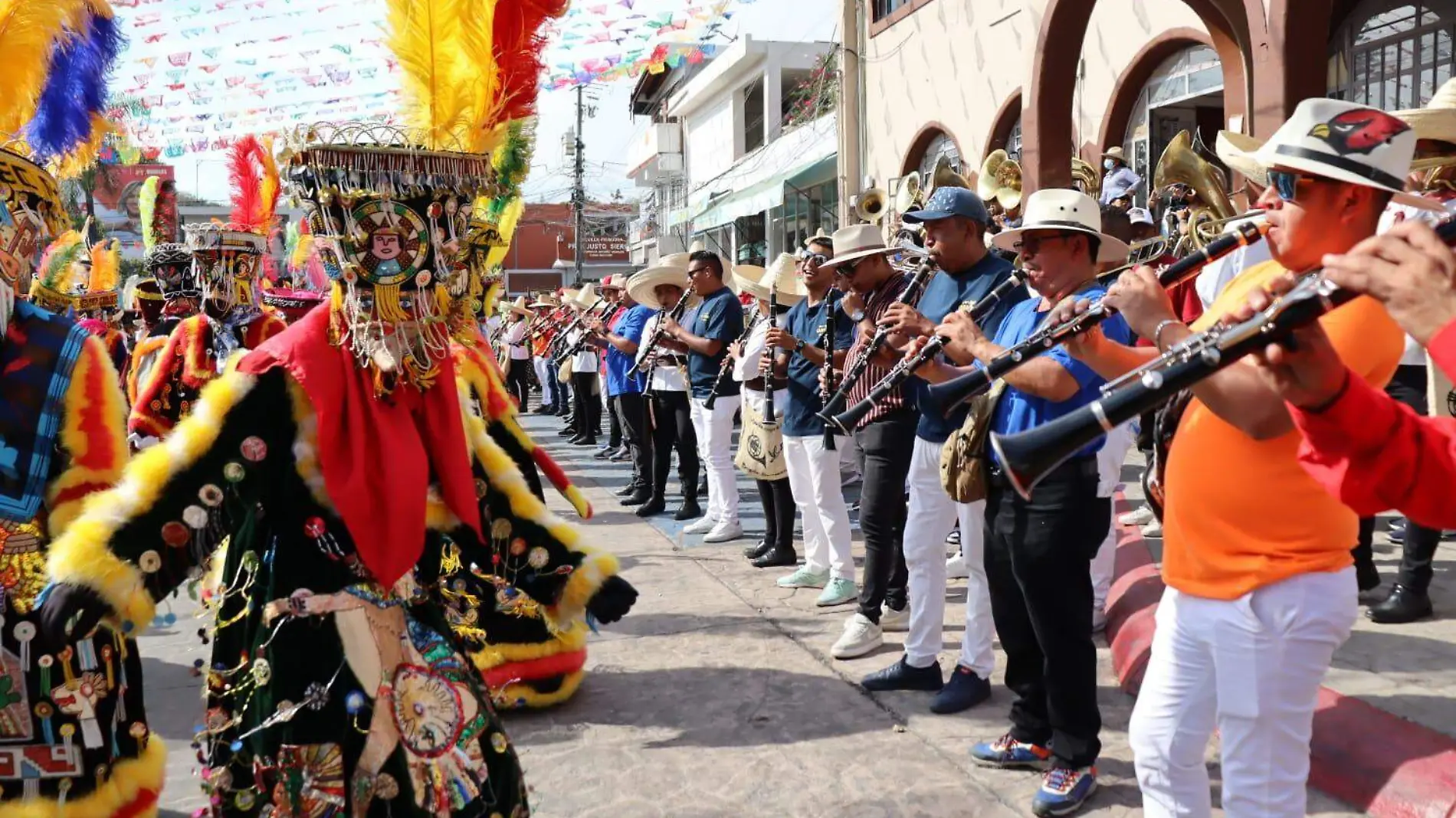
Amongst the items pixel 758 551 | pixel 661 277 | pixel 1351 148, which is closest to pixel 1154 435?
pixel 1351 148

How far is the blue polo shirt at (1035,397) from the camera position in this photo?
3402mm

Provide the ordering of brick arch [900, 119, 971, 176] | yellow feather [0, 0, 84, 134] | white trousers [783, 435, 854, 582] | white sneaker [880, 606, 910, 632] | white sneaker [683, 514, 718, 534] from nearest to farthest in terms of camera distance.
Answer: yellow feather [0, 0, 84, 134] → white sneaker [880, 606, 910, 632] → white trousers [783, 435, 854, 582] → white sneaker [683, 514, 718, 534] → brick arch [900, 119, 971, 176]

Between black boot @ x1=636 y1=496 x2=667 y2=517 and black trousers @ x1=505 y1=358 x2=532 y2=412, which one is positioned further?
black trousers @ x1=505 y1=358 x2=532 y2=412

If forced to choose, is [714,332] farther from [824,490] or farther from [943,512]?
[943,512]

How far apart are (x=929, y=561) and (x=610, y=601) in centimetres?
216

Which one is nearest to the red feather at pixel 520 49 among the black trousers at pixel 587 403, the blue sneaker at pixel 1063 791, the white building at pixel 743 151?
the blue sneaker at pixel 1063 791

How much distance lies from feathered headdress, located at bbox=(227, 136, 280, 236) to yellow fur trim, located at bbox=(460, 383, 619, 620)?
4176mm

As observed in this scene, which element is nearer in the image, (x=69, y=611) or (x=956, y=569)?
(x=69, y=611)

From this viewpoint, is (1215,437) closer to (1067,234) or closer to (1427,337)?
(1427,337)

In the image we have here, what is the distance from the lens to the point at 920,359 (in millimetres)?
4043

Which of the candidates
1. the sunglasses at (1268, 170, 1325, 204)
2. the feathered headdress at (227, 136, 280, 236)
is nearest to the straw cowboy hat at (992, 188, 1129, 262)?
the sunglasses at (1268, 170, 1325, 204)

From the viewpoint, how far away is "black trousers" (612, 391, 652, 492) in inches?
389

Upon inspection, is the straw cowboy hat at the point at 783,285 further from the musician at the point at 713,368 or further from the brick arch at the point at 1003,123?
the brick arch at the point at 1003,123

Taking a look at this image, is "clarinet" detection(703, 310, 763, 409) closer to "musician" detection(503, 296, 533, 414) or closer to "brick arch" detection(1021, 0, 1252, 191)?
"brick arch" detection(1021, 0, 1252, 191)
